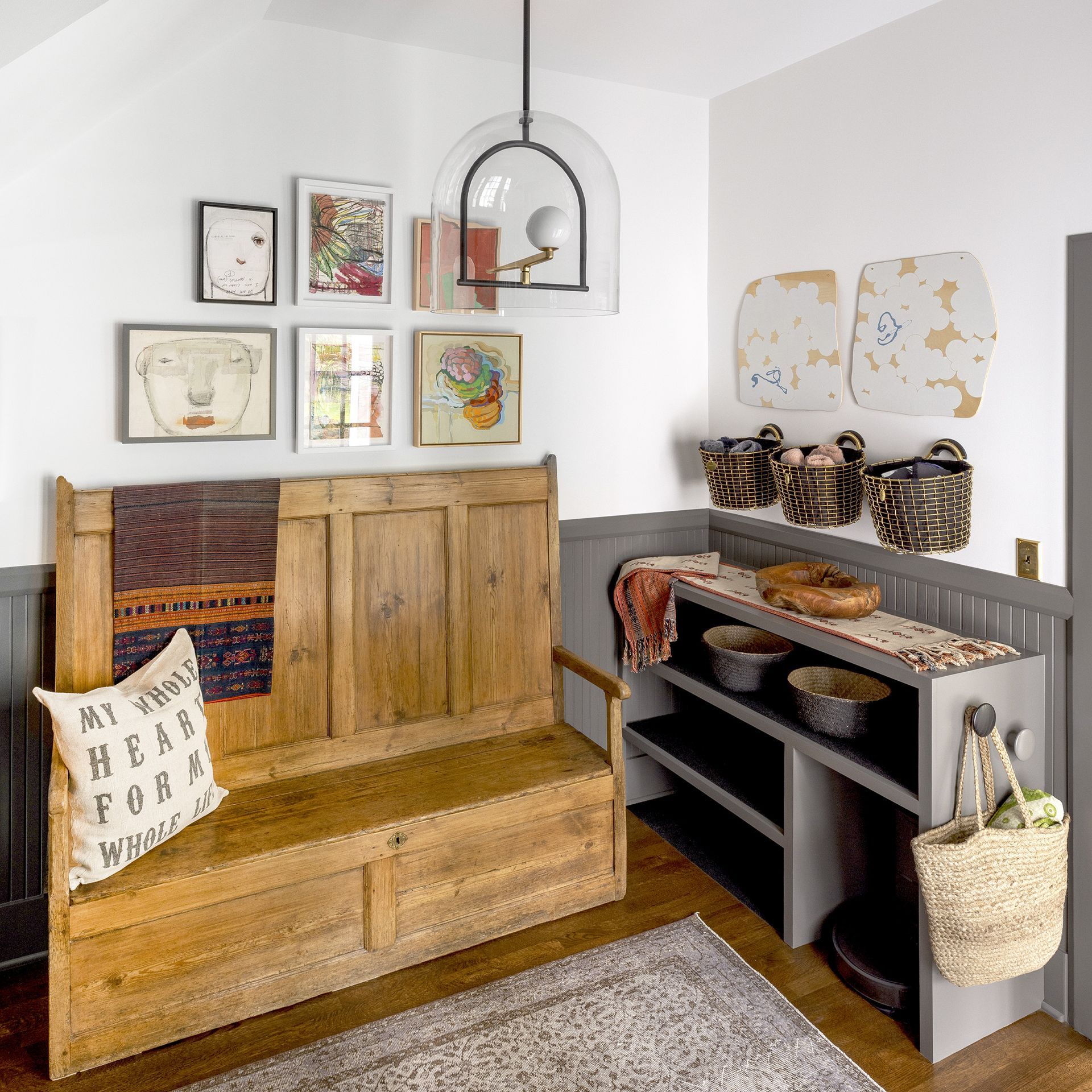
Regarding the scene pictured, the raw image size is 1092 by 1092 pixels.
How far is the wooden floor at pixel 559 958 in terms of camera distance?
1.98 m

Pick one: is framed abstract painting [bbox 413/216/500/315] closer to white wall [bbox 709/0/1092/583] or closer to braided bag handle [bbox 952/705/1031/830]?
white wall [bbox 709/0/1092/583]

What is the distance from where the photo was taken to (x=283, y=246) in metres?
2.47

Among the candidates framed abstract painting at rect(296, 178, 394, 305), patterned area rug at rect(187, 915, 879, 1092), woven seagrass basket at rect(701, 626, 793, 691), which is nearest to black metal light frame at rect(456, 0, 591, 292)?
framed abstract painting at rect(296, 178, 394, 305)

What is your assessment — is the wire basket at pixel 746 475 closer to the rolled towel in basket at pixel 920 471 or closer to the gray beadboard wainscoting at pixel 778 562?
the gray beadboard wainscoting at pixel 778 562

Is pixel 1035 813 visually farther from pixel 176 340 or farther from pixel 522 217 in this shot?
pixel 176 340

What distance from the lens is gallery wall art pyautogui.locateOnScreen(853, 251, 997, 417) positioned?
7.34 feet

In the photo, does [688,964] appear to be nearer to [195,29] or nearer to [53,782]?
[53,782]

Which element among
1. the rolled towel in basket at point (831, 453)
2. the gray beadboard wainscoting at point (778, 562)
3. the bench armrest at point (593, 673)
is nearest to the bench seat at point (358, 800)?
the bench armrest at point (593, 673)

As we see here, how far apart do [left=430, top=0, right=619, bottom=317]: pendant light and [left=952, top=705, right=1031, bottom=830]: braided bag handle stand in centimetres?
128

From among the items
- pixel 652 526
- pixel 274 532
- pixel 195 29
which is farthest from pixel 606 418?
pixel 195 29

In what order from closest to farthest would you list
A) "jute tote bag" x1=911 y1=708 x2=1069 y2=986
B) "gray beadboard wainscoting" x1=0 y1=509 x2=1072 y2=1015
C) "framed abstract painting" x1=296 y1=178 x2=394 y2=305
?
1. "jute tote bag" x1=911 y1=708 x2=1069 y2=986
2. "gray beadboard wainscoting" x1=0 y1=509 x2=1072 y2=1015
3. "framed abstract painting" x1=296 y1=178 x2=394 y2=305

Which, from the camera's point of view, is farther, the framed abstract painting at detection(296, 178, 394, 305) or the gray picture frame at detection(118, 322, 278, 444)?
the framed abstract painting at detection(296, 178, 394, 305)

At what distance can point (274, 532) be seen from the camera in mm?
2414

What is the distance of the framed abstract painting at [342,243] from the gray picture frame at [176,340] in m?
0.16
